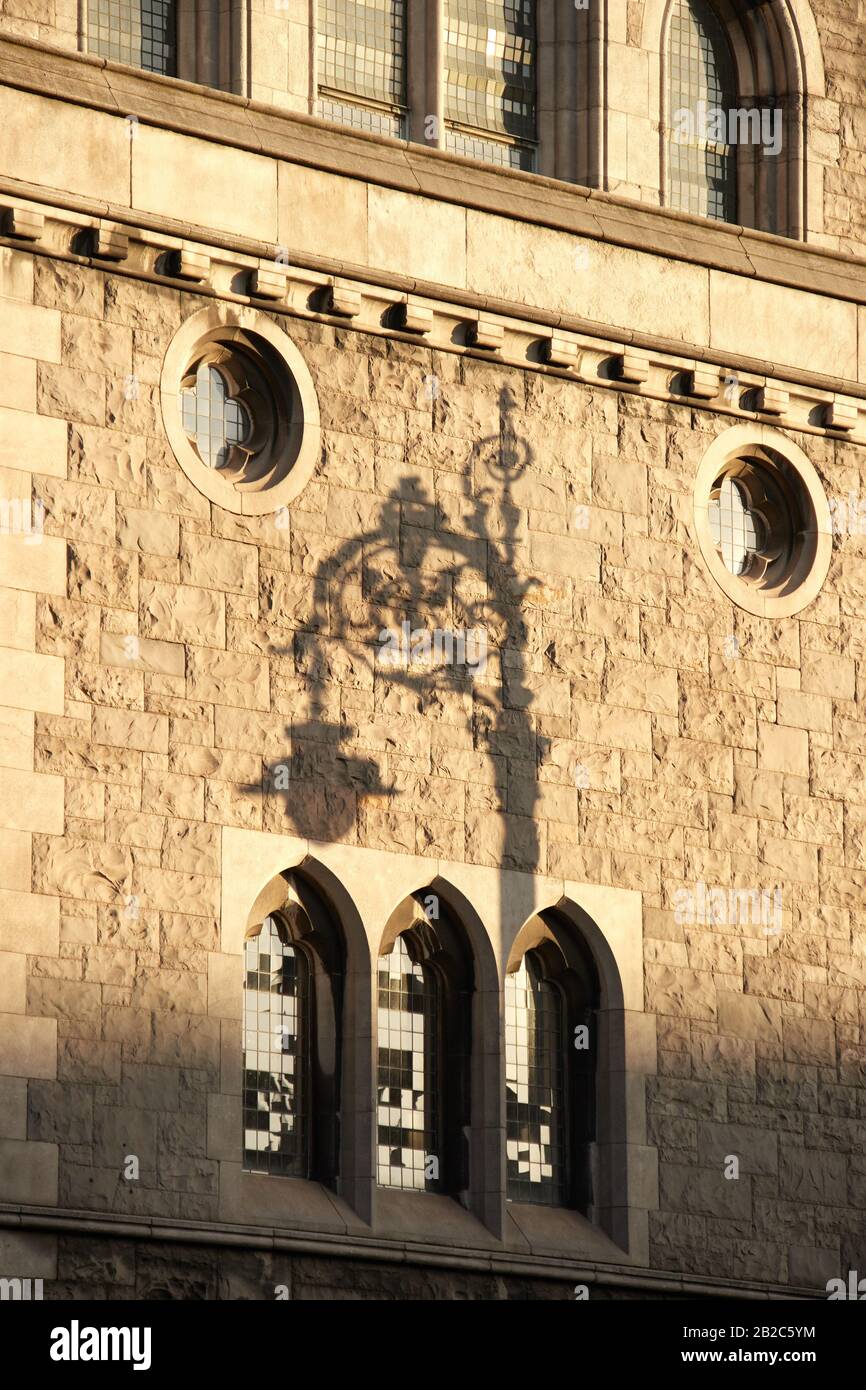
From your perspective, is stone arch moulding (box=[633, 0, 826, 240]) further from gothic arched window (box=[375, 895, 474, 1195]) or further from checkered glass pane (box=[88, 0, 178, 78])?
gothic arched window (box=[375, 895, 474, 1195])

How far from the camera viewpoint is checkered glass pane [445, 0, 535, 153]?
2495 centimetres

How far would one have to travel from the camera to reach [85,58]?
22109 millimetres

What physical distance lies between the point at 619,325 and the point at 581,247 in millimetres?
615

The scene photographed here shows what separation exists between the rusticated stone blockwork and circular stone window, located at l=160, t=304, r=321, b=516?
0.15m

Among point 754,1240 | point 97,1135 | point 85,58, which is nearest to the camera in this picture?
point 97,1135

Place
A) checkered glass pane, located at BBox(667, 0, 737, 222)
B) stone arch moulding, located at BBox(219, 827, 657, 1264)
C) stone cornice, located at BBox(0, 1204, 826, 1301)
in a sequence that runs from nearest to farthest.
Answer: stone cornice, located at BBox(0, 1204, 826, 1301) < stone arch moulding, located at BBox(219, 827, 657, 1264) < checkered glass pane, located at BBox(667, 0, 737, 222)

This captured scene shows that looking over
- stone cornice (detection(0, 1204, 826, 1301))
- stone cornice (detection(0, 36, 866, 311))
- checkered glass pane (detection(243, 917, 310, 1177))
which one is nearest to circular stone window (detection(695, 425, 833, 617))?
stone cornice (detection(0, 36, 866, 311))

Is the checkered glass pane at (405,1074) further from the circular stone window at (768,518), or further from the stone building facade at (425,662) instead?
the circular stone window at (768,518)

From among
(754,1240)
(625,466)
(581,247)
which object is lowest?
(754,1240)

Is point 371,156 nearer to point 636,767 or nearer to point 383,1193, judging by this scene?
point 636,767

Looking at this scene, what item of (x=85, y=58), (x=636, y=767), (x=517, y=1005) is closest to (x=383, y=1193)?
(x=517, y=1005)

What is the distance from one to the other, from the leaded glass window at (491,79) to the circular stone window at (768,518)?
104 inches

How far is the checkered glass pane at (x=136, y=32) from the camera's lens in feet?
76.3

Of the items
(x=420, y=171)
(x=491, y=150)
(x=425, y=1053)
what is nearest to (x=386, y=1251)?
(x=425, y=1053)
